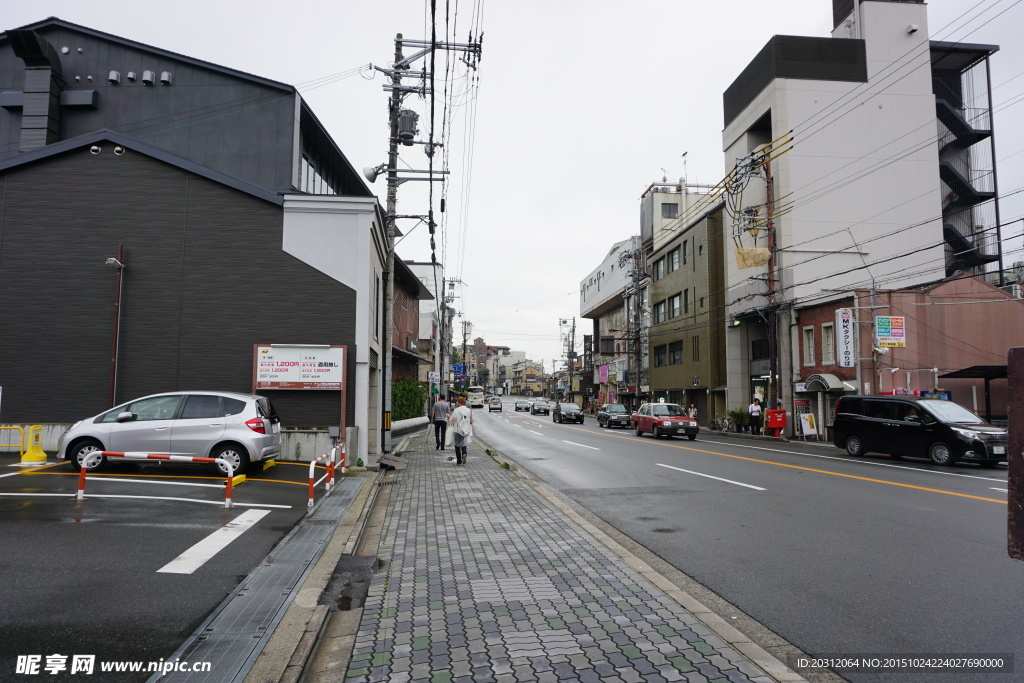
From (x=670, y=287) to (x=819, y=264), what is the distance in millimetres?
15493

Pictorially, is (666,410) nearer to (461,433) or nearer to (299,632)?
(461,433)

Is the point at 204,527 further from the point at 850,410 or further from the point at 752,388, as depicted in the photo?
the point at 752,388

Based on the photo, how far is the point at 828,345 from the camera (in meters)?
29.3

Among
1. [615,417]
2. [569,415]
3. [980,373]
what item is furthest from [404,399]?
[980,373]

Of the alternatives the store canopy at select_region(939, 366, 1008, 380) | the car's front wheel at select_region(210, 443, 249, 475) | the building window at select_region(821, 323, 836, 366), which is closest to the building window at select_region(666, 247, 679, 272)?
the building window at select_region(821, 323, 836, 366)

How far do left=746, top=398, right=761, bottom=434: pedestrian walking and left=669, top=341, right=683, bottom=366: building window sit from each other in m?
13.8

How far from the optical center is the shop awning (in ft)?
90.0

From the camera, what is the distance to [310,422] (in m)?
15.3

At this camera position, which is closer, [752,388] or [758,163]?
[758,163]

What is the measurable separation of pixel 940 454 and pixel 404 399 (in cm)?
2081

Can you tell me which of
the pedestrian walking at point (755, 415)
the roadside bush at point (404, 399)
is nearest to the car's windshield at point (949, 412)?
the pedestrian walking at point (755, 415)

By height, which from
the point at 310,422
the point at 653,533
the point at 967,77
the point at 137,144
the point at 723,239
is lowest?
the point at 653,533

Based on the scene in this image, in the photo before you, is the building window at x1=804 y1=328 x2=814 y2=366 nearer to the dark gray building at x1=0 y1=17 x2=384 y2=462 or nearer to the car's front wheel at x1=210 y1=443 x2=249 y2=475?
the dark gray building at x1=0 y1=17 x2=384 y2=462

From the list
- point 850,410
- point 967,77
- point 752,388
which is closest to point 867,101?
point 967,77
